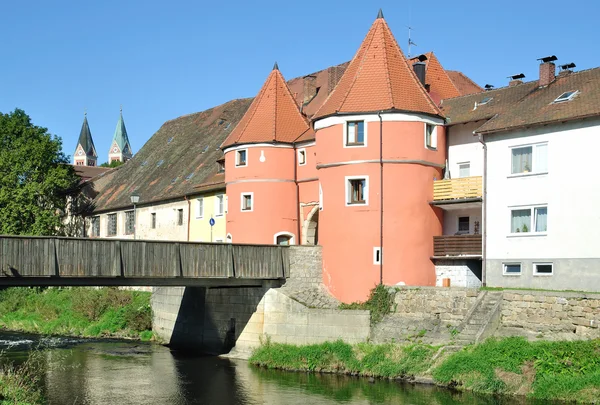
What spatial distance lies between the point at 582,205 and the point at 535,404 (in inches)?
348

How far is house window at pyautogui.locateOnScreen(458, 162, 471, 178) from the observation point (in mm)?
37438

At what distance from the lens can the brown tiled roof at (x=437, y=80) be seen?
140 ft

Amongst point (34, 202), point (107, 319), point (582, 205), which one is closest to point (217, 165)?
point (107, 319)

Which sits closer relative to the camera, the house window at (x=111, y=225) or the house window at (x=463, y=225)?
the house window at (x=463, y=225)

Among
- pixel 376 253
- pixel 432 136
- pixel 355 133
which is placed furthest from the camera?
pixel 432 136

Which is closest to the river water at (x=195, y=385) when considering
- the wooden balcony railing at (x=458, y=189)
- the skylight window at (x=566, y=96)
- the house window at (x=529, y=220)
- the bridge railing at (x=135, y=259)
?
the bridge railing at (x=135, y=259)

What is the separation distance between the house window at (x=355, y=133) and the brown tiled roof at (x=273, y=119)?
5.45 m

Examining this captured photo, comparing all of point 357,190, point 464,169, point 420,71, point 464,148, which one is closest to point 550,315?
point 357,190

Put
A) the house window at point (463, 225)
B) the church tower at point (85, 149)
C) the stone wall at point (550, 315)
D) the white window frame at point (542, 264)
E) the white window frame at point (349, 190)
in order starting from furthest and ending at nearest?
the church tower at point (85, 149)
the house window at point (463, 225)
the white window frame at point (349, 190)
the white window frame at point (542, 264)
the stone wall at point (550, 315)

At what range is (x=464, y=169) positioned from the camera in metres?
37.7

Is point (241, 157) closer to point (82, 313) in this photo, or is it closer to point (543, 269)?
point (82, 313)

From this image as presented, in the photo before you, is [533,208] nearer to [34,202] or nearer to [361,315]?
[361,315]

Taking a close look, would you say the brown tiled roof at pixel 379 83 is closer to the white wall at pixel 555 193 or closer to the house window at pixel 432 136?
the house window at pixel 432 136

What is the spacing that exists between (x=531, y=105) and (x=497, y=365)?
12.1 m
